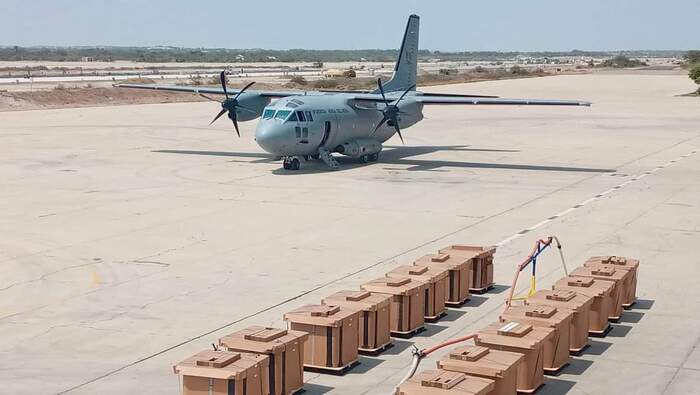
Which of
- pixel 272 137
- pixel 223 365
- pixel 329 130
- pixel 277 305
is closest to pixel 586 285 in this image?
pixel 277 305

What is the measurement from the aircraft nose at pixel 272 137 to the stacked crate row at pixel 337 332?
60.8ft

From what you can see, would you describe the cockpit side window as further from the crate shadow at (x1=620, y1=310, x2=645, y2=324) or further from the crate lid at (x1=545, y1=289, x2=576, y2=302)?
the crate lid at (x1=545, y1=289, x2=576, y2=302)

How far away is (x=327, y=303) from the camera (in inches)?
642

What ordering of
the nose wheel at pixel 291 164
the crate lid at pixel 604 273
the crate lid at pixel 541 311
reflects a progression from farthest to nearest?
1. the nose wheel at pixel 291 164
2. the crate lid at pixel 604 273
3. the crate lid at pixel 541 311

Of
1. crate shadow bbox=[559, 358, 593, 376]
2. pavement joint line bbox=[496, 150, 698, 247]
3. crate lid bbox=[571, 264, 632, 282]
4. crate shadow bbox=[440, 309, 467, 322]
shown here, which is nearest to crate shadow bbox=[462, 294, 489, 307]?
crate shadow bbox=[440, 309, 467, 322]

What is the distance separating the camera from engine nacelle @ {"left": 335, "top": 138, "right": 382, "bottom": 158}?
4125 cm

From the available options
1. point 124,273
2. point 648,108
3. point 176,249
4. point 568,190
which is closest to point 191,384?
point 124,273

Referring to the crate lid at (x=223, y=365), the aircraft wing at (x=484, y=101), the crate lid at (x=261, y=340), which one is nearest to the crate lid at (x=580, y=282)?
the crate lid at (x=261, y=340)

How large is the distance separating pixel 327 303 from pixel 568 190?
789 inches

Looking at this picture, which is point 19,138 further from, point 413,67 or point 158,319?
point 158,319

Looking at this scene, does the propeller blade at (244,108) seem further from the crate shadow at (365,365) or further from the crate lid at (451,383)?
A: the crate lid at (451,383)

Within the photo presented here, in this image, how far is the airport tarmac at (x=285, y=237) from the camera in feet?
52.2

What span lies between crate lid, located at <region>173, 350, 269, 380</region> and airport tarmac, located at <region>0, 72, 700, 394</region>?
4.31ft

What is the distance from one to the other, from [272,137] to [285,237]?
12528mm
